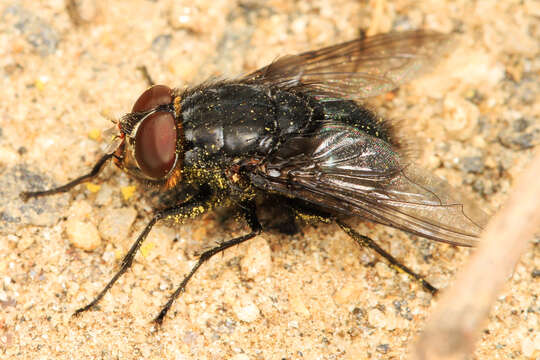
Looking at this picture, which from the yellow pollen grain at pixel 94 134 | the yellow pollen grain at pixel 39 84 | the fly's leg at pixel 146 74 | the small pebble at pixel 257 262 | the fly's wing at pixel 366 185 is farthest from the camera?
the fly's leg at pixel 146 74

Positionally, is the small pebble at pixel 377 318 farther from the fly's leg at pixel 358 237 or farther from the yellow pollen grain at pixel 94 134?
the yellow pollen grain at pixel 94 134

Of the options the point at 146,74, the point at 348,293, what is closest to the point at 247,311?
the point at 348,293

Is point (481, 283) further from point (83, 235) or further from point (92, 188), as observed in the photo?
point (92, 188)

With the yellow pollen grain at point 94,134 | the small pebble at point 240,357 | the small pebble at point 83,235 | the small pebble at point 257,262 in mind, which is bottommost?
the small pebble at point 240,357

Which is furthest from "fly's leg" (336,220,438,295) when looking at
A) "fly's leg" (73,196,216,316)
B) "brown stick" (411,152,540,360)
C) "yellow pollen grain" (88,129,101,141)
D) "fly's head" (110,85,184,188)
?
"yellow pollen grain" (88,129,101,141)

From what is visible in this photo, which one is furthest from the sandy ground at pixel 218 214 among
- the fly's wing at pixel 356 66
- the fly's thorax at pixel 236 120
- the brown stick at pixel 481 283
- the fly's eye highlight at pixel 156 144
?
the brown stick at pixel 481 283

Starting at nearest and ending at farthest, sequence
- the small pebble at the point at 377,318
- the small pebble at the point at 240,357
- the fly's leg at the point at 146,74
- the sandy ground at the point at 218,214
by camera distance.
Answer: the small pebble at the point at 240,357 < the sandy ground at the point at 218,214 < the small pebble at the point at 377,318 < the fly's leg at the point at 146,74

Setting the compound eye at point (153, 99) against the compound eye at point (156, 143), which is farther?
the compound eye at point (153, 99)
